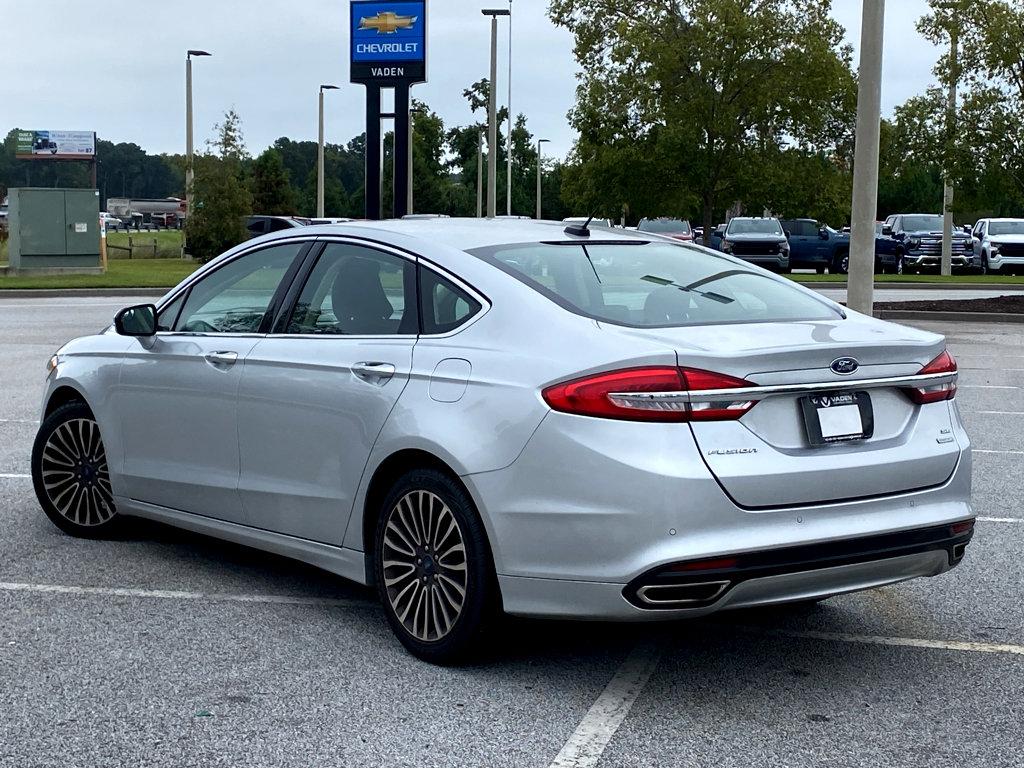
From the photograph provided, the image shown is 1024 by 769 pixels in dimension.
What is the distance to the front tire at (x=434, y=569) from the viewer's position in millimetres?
4812

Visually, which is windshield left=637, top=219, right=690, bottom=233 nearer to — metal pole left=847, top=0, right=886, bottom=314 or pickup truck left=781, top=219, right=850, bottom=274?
pickup truck left=781, top=219, right=850, bottom=274

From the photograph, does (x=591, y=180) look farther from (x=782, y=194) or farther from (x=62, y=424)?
(x=62, y=424)

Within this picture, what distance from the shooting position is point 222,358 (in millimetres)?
6043

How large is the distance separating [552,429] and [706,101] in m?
27.4

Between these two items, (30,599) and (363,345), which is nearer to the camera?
(363,345)

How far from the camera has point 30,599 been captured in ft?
19.4

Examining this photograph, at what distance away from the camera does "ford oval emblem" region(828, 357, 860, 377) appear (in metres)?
4.67

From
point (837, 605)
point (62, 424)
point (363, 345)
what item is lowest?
point (837, 605)

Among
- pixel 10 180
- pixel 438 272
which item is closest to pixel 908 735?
pixel 438 272

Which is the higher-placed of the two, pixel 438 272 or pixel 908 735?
pixel 438 272

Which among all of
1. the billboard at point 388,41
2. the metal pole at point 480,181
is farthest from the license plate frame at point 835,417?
the metal pole at point 480,181

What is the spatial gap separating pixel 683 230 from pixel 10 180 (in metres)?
156

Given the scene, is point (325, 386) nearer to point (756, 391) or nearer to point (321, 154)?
point (756, 391)

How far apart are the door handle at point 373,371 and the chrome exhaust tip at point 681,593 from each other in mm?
1320
